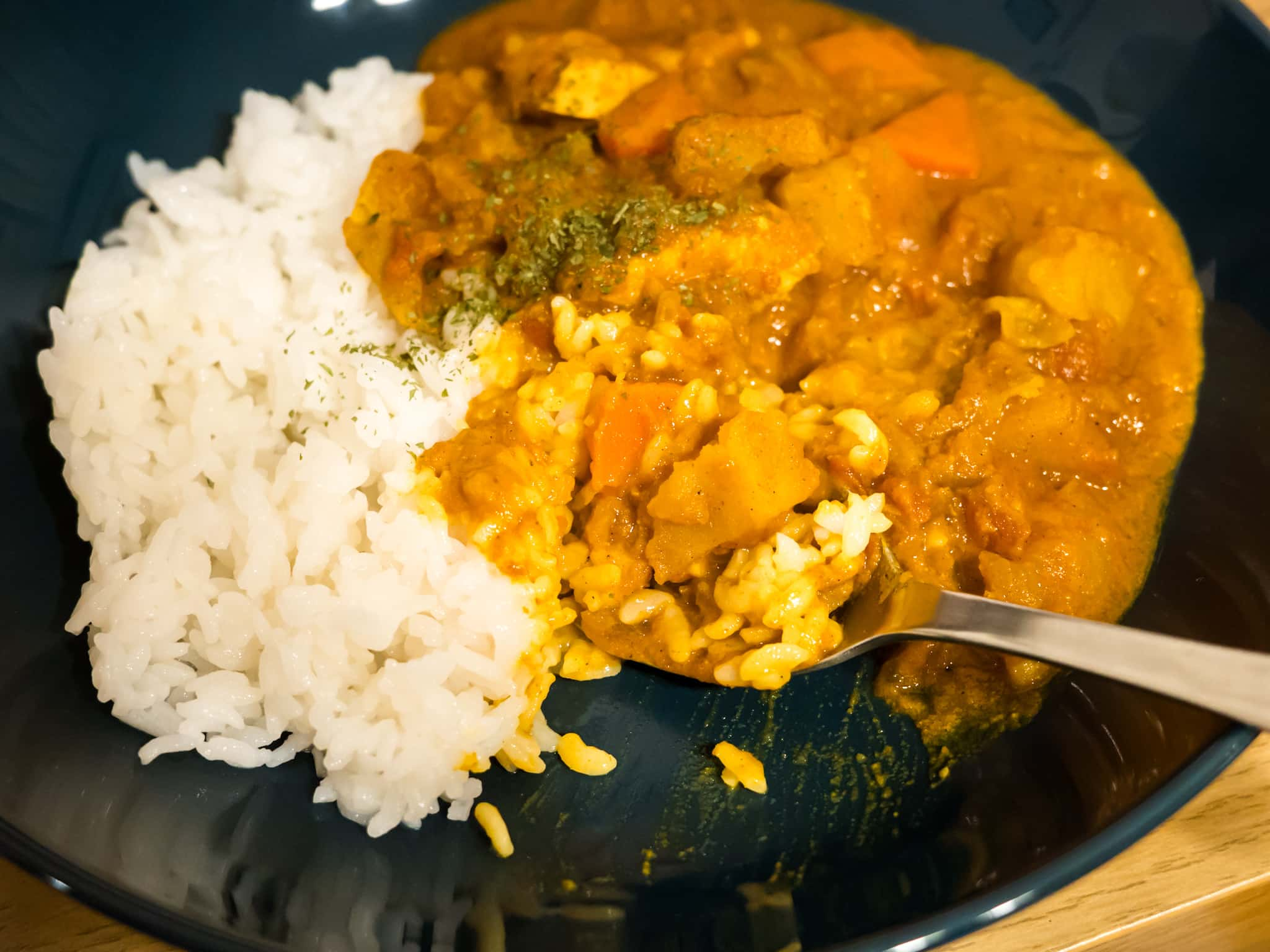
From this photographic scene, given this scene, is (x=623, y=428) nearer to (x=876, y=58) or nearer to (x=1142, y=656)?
(x=1142, y=656)

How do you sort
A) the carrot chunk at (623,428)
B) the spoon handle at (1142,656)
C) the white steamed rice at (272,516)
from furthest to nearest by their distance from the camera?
the carrot chunk at (623,428)
the white steamed rice at (272,516)
the spoon handle at (1142,656)

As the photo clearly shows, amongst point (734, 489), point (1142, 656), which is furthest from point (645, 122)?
point (1142, 656)

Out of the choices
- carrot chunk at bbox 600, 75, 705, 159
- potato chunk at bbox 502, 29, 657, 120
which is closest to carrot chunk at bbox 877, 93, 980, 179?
carrot chunk at bbox 600, 75, 705, 159

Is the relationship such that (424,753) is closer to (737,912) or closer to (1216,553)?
(737,912)

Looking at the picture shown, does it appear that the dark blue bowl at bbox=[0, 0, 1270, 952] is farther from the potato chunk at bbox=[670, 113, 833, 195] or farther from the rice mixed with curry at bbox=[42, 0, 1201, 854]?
the potato chunk at bbox=[670, 113, 833, 195]

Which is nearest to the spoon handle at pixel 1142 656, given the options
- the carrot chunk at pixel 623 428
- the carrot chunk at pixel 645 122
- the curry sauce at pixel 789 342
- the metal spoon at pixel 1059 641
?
the metal spoon at pixel 1059 641

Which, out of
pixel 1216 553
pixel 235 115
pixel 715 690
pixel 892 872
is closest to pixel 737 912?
pixel 892 872

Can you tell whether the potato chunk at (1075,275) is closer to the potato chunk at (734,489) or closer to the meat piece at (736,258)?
the meat piece at (736,258)
